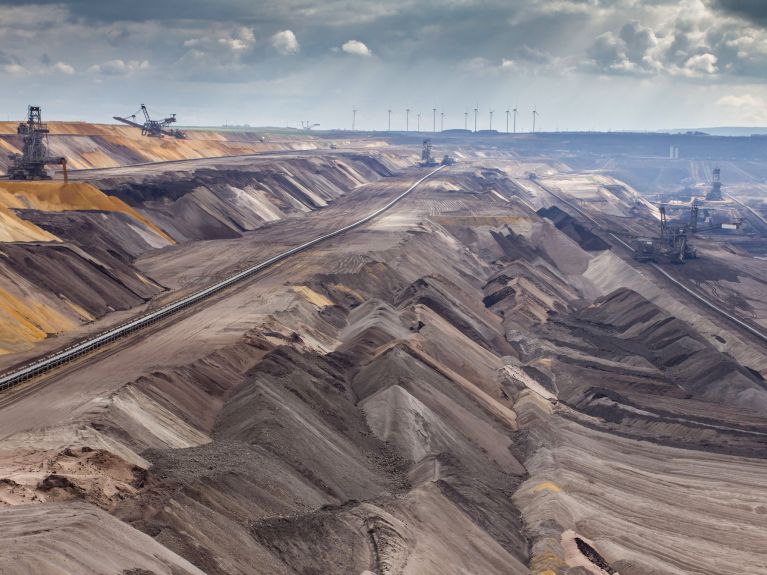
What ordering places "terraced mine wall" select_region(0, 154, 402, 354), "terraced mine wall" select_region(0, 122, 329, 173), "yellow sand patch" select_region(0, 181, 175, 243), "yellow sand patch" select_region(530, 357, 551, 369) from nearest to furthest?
"terraced mine wall" select_region(0, 154, 402, 354) → "yellow sand patch" select_region(530, 357, 551, 369) → "yellow sand patch" select_region(0, 181, 175, 243) → "terraced mine wall" select_region(0, 122, 329, 173)

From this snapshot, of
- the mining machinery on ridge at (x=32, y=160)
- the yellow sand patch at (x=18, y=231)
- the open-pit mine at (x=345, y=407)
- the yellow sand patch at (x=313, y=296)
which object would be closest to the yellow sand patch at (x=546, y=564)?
the open-pit mine at (x=345, y=407)

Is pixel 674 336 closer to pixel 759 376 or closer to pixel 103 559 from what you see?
pixel 759 376

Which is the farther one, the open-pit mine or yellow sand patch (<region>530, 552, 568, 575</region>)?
yellow sand patch (<region>530, 552, 568, 575</region>)

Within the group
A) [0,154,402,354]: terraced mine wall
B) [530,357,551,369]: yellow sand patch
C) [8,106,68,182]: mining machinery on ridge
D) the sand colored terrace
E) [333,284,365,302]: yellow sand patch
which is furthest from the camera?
the sand colored terrace

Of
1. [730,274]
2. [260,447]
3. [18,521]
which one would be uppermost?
[18,521]

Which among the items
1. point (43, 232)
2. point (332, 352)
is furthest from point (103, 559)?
point (43, 232)

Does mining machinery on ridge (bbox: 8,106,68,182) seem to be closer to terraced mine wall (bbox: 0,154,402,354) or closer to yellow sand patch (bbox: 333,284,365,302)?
terraced mine wall (bbox: 0,154,402,354)

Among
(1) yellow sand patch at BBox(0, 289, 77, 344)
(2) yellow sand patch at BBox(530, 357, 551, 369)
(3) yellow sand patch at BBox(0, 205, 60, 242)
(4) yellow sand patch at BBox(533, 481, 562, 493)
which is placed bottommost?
(2) yellow sand patch at BBox(530, 357, 551, 369)

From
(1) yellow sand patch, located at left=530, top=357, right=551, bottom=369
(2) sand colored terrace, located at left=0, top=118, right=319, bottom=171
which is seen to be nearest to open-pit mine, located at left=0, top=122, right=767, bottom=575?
(1) yellow sand patch, located at left=530, top=357, right=551, bottom=369
